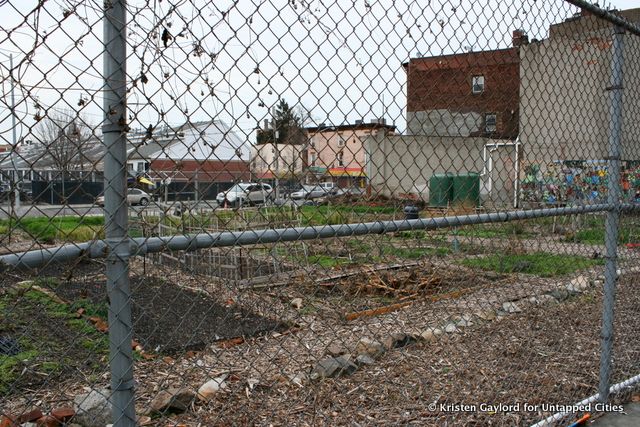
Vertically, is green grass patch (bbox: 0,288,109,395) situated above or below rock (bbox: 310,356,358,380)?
below

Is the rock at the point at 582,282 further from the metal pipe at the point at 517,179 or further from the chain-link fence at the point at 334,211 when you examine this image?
the metal pipe at the point at 517,179

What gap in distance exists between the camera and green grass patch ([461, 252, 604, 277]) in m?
9.02

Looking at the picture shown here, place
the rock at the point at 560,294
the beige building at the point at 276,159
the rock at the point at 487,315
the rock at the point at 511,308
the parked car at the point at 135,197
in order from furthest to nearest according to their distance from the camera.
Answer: the rock at the point at 560,294, the rock at the point at 511,308, the rock at the point at 487,315, the beige building at the point at 276,159, the parked car at the point at 135,197

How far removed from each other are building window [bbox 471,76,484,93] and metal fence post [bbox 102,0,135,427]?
1789 millimetres

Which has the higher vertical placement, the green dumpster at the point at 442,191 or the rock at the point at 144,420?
the green dumpster at the point at 442,191

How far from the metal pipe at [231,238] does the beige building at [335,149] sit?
0.24 m

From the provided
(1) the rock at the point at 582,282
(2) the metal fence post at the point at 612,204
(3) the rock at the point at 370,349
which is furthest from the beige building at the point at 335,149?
(1) the rock at the point at 582,282

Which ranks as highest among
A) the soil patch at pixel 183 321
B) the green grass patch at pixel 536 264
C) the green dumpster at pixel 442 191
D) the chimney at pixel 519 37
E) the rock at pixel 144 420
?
the chimney at pixel 519 37

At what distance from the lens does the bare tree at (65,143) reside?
5.11 feet

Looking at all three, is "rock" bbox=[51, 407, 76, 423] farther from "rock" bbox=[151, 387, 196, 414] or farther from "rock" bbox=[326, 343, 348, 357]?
"rock" bbox=[326, 343, 348, 357]

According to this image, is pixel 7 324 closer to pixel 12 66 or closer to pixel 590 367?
pixel 12 66

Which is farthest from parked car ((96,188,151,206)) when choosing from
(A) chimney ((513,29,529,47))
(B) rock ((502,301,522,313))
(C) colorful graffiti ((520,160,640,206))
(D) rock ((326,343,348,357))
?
(B) rock ((502,301,522,313))

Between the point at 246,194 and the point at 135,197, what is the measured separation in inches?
19.1

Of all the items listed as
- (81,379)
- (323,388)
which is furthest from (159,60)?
(81,379)
